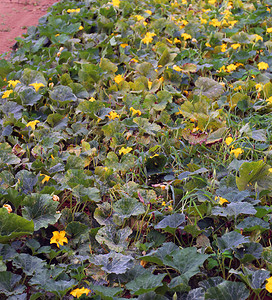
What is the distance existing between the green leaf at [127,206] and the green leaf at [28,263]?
1.46 feet

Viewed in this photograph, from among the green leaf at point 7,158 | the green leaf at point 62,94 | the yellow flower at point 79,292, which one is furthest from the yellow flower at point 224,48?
the yellow flower at point 79,292

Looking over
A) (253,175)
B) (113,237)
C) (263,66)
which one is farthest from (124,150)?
(263,66)

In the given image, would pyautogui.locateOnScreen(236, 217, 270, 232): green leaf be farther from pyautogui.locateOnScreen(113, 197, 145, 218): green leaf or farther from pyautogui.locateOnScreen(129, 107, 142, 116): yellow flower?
pyautogui.locateOnScreen(129, 107, 142, 116): yellow flower

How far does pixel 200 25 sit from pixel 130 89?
1.56 meters

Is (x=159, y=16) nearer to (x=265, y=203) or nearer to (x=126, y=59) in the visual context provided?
(x=126, y=59)

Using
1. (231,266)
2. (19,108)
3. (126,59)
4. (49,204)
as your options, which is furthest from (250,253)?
(126,59)

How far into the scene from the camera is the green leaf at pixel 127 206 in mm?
1893

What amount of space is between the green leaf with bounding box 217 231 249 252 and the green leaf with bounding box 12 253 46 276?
0.77 m

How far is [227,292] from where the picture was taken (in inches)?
56.6

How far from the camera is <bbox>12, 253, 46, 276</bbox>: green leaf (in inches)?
63.0

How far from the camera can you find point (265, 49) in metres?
3.66

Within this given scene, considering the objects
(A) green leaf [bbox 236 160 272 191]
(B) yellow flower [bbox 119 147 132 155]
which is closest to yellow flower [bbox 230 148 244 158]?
(A) green leaf [bbox 236 160 272 191]

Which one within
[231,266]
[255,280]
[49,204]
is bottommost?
[231,266]

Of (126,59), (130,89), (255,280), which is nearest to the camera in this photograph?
(255,280)
